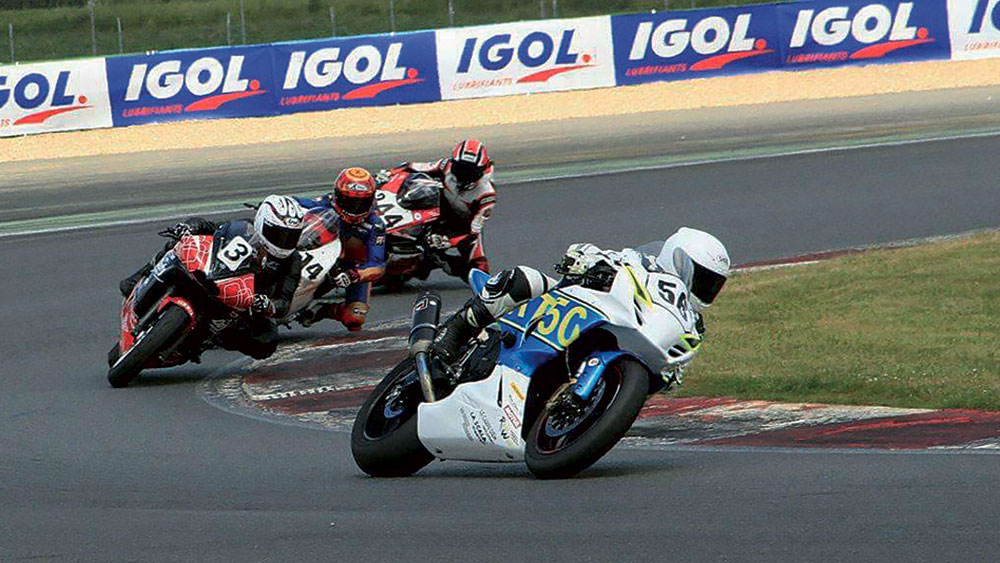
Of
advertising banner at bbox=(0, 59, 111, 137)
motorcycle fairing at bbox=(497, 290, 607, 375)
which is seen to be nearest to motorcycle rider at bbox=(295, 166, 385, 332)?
motorcycle fairing at bbox=(497, 290, 607, 375)

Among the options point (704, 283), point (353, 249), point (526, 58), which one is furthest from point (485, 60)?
point (704, 283)

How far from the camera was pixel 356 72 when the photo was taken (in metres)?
32.6

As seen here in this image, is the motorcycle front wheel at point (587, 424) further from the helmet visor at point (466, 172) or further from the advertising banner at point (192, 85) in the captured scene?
the advertising banner at point (192, 85)

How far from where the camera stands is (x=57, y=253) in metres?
17.1

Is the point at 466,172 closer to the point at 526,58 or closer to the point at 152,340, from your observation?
the point at 152,340

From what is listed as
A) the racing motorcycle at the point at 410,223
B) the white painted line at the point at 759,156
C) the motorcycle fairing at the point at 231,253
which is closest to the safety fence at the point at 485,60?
the white painted line at the point at 759,156

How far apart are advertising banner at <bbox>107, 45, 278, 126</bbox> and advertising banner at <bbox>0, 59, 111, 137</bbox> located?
0.97 feet

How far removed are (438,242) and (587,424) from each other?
7803 millimetres

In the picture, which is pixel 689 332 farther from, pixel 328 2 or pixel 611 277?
pixel 328 2

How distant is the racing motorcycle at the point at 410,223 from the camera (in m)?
14.5

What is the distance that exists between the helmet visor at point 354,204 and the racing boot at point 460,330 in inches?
206

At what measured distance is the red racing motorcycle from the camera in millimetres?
10867

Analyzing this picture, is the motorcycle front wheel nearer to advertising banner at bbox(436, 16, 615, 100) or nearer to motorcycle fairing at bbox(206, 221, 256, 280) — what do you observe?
motorcycle fairing at bbox(206, 221, 256, 280)

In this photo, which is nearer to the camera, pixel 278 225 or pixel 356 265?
pixel 278 225
